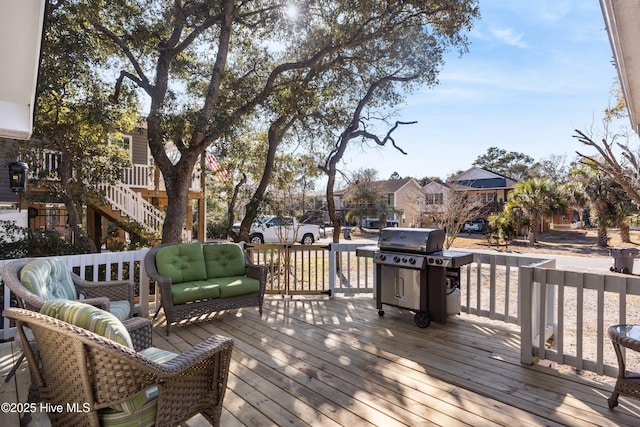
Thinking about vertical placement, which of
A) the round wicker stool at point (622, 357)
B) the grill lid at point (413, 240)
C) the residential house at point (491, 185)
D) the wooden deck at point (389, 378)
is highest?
the residential house at point (491, 185)

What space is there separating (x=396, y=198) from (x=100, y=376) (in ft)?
93.5

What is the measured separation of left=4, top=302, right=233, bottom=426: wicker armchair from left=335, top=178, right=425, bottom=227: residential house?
21.9m

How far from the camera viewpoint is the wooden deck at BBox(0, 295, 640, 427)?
2.27 metres

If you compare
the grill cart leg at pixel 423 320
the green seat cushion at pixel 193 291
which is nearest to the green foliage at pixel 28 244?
the green seat cushion at pixel 193 291

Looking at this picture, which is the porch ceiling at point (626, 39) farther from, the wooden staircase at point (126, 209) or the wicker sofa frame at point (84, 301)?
the wooden staircase at point (126, 209)

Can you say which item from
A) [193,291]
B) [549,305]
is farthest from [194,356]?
[549,305]

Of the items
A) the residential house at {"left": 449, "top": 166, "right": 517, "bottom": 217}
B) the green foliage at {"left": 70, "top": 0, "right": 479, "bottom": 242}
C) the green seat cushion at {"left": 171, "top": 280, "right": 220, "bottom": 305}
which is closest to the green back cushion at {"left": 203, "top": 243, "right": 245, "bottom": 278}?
the green seat cushion at {"left": 171, "top": 280, "right": 220, "bottom": 305}

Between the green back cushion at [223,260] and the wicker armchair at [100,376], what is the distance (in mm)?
2765

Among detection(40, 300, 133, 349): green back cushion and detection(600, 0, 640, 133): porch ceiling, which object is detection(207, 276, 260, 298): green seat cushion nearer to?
detection(40, 300, 133, 349): green back cushion

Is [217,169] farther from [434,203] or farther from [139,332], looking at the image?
[434,203]

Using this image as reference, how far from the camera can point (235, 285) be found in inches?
167

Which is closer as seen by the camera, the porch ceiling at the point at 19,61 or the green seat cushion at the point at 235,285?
the porch ceiling at the point at 19,61

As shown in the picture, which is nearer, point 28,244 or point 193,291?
point 193,291

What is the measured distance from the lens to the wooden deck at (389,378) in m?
2.27
